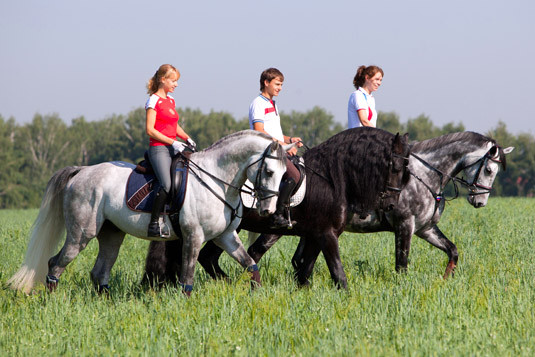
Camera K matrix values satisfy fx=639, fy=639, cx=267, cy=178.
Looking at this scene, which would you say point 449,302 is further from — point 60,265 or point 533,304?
point 60,265

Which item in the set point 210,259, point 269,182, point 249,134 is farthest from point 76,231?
point 269,182

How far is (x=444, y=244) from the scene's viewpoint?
835 centimetres

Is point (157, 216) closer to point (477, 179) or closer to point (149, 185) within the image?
point (149, 185)

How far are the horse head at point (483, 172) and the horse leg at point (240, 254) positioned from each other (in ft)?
10.3

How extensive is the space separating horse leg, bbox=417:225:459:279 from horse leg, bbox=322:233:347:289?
1.86 metres

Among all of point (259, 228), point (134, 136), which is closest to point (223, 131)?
point (134, 136)

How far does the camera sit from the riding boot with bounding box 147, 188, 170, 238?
6.62 metres

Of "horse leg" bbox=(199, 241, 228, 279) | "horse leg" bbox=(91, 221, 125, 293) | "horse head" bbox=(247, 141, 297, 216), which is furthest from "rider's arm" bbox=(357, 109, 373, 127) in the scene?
"horse leg" bbox=(91, 221, 125, 293)

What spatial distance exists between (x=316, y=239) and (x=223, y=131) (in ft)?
243

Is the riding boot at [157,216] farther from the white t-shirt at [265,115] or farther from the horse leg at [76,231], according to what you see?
the white t-shirt at [265,115]

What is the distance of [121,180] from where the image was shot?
6980mm

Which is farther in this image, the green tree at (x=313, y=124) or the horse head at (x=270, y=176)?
the green tree at (x=313, y=124)

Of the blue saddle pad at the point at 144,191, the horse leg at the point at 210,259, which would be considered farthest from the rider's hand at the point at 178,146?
the horse leg at the point at 210,259

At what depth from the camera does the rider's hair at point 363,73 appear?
27.5 feet
